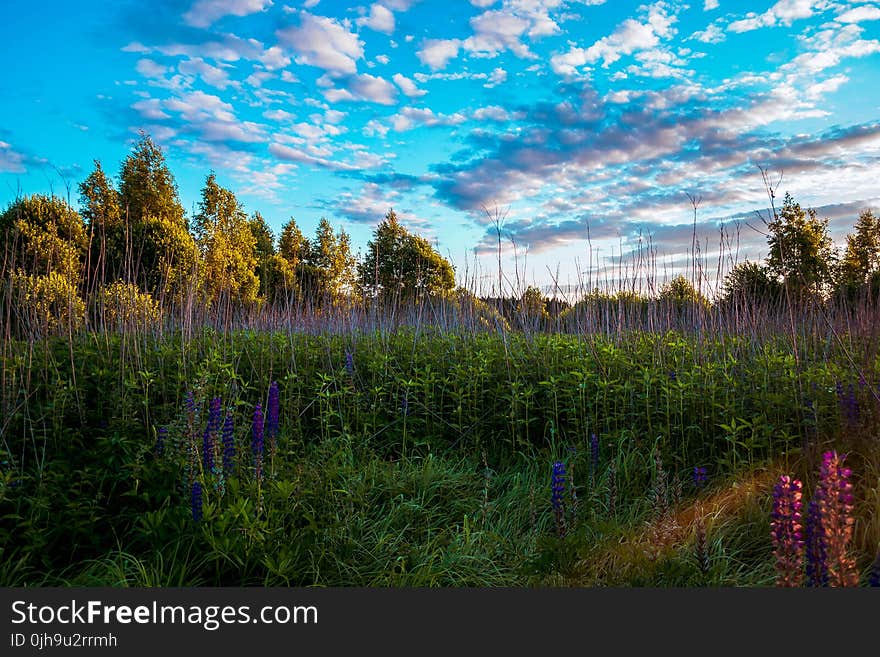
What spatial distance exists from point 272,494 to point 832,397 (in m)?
3.80

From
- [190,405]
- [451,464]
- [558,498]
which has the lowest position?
[451,464]

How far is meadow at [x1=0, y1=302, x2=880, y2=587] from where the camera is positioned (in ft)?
8.57

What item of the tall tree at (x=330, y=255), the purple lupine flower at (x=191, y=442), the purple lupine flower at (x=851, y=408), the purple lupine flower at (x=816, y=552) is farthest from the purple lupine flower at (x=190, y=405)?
the tall tree at (x=330, y=255)

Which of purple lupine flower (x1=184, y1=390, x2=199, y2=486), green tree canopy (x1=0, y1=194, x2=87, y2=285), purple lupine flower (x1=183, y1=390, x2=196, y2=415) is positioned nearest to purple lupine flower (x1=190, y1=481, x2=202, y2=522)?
purple lupine flower (x1=184, y1=390, x2=199, y2=486)

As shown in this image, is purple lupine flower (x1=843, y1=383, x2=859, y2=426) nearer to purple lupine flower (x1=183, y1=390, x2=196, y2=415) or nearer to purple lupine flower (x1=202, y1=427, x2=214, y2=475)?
purple lupine flower (x1=202, y1=427, x2=214, y2=475)

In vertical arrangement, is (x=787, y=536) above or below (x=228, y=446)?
below

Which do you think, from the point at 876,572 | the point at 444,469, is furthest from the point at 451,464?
the point at 876,572

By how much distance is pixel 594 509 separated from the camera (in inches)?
135

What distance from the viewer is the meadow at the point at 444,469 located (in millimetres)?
2611

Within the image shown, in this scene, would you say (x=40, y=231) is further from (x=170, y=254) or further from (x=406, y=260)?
(x=406, y=260)

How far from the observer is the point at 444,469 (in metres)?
3.82

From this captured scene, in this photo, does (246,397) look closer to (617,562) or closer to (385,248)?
(617,562)

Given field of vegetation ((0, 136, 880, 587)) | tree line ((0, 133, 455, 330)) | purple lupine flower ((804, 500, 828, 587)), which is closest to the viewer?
purple lupine flower ((804, 500, 828, 587))

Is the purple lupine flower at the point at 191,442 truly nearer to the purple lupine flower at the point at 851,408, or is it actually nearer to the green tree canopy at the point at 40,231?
the purple lupine flower at the point at 851,408
